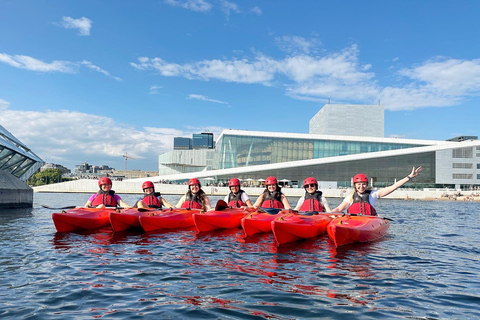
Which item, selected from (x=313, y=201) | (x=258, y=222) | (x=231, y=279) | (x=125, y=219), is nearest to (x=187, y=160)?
(x=125, y=219)

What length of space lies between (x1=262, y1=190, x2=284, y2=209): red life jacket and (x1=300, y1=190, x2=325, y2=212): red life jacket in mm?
1177

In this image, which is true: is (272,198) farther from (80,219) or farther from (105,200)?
(80,219)

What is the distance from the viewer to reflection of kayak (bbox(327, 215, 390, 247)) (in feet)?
31.2

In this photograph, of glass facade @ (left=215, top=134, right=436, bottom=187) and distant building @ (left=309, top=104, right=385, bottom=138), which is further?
distant building @ (left=309, top=104, right=385, bottom=138)

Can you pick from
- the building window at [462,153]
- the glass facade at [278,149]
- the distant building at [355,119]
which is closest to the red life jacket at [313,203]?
the glass facade at [278,149]

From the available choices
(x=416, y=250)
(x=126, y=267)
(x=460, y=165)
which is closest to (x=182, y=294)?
(x=126, y=267)

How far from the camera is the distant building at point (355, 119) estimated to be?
98569 millimetres

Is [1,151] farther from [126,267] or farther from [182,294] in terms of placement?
[182,294]

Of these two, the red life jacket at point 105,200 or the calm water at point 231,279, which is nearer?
the calm water at point 231,279

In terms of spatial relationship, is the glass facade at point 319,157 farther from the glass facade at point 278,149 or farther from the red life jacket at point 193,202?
the red life jacket at point 193,202

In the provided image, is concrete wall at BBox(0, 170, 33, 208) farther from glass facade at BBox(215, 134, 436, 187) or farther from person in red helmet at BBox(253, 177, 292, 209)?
glass facade at BBox(215, 134, 436, 187)

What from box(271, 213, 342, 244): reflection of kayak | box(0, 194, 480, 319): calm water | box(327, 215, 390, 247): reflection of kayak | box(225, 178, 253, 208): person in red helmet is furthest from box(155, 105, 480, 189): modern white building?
box(0, 194, 480, 319): calm water

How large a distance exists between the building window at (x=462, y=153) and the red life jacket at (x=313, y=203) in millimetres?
68185

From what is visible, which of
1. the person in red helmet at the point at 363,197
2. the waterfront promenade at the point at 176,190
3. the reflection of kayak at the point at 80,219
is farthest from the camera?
the waterfront promenade at the point at 176,190
